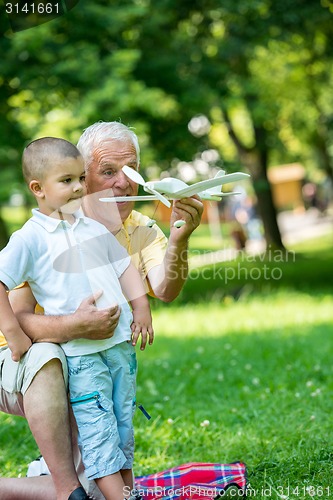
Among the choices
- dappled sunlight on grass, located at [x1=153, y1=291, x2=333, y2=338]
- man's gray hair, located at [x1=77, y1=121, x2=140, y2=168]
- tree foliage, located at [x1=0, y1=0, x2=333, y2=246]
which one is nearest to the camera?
man's gray hair, located at [x1=77, y1=121, x2=140, y2=168]

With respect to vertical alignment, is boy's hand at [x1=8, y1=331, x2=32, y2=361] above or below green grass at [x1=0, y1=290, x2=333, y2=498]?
above

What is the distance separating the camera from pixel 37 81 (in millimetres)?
10133

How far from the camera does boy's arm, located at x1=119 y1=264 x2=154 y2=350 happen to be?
3.16 metres

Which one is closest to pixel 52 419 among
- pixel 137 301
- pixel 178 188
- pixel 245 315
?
pixel 137 301

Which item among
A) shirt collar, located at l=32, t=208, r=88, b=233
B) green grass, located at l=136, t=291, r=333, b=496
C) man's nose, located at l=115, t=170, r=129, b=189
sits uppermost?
man's nose, located at l=115, t=170, r=129, b=189

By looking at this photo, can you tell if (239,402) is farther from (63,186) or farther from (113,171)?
(63,186)

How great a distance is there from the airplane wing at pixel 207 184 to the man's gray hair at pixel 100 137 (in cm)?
45

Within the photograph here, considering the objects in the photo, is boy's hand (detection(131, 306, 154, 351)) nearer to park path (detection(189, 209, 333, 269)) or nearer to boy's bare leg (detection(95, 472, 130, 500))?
boy's bare leg (detection(95, 472, 130, 500))

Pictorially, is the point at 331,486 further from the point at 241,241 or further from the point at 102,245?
the point at 241,241

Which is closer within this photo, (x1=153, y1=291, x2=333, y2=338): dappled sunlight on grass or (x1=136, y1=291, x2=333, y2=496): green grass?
(x1=136, y1=291, x2=333, y2=496): green grass

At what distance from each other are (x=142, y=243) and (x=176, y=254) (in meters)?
0.34

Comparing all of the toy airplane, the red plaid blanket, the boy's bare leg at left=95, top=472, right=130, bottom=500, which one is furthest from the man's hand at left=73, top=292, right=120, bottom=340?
the red plaid blanket

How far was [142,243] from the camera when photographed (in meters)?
3.45

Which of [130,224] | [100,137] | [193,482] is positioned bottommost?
[193,482]
